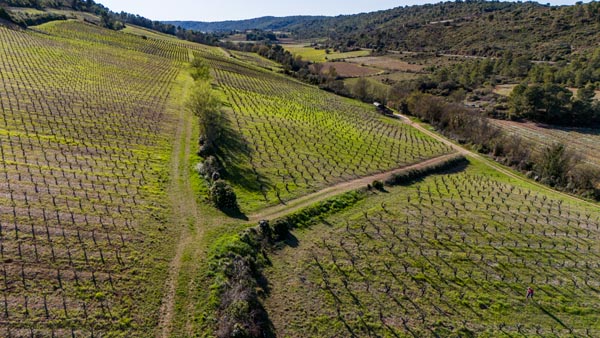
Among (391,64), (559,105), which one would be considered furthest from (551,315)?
(391,64)

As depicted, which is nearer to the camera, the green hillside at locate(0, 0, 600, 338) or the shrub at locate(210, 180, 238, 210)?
the green hillside at locate(0, 0, 600, 338)

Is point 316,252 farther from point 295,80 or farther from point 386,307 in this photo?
point 295,80

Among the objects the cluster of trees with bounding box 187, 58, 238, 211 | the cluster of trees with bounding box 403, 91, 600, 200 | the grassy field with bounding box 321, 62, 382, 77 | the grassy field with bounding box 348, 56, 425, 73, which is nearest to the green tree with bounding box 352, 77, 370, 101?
the cluster of trees with bounding box 403, 91, 600, 200

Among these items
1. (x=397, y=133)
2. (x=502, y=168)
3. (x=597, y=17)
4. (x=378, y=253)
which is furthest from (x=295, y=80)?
(x=597, y=17)

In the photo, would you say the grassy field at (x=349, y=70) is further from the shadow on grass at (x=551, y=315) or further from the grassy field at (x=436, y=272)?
the shadow on grass at (x=551, y=315)

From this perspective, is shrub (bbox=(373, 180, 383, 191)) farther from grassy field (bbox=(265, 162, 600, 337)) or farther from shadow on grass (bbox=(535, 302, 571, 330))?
shadow on grass (bbox=(535, 302, 571, 330))

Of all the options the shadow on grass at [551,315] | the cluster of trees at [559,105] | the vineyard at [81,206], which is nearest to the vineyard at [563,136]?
the cluster of trees at [559,105]

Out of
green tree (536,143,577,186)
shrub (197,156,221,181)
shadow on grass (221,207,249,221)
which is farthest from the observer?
green tree (536,143,577,186)
